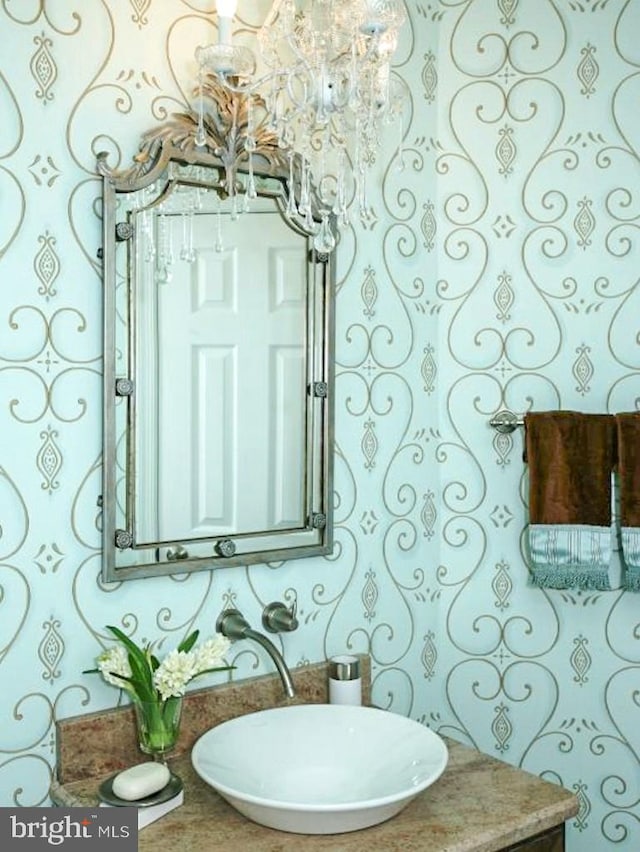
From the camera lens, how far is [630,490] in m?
1.91

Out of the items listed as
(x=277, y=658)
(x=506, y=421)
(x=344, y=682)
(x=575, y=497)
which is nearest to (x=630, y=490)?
(x=575, y=497)

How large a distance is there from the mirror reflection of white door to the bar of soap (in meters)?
0.39

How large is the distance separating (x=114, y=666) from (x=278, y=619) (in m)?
0.37

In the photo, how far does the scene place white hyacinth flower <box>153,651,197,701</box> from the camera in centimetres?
155

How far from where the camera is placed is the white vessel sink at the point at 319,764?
1387 millimetres

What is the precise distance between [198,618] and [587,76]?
141 cm

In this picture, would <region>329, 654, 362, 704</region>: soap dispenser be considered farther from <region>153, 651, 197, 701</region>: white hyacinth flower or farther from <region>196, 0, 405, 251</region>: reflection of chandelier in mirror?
<region>196, 0, 405, 251</region>: reflection of chandelier in mirror

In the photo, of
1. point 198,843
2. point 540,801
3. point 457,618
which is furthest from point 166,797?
point 457,618

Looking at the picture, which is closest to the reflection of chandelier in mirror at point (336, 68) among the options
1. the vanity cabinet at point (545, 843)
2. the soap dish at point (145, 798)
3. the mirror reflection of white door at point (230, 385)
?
the mirror reflection of white door at point (230, 385)

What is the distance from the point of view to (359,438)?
2.00 metres

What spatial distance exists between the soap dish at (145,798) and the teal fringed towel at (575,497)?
0.90 meters

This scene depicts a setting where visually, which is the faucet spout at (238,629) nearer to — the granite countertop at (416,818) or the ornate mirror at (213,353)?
the ornate mirror at (213,353)

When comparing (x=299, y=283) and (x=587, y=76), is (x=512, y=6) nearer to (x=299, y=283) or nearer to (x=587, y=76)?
(x=587, y=76)

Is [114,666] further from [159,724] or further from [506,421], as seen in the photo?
[506,421]
